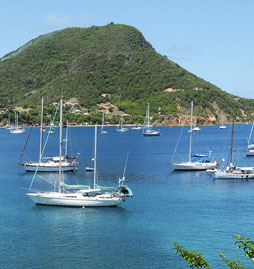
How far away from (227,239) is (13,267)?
1903cm

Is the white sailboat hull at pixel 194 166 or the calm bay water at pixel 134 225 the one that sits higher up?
the white sailboat hull at pixel 194 166

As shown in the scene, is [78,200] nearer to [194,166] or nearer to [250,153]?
[194,166]

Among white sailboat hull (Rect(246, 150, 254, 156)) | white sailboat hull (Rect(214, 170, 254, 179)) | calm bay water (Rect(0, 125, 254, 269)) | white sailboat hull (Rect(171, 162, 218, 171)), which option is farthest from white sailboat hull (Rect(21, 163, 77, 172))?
white sailboat hull (Rect(246, 150, 254, 156))

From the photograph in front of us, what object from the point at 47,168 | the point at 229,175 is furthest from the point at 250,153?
the point at 47,168

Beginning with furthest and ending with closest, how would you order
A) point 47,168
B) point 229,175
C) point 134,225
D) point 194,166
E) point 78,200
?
point 194,166 < point 47,168 < point 229,175 < point 78,200 < point 134,225

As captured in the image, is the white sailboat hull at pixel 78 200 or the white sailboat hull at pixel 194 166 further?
the white sailboat hull at pixel 194 166

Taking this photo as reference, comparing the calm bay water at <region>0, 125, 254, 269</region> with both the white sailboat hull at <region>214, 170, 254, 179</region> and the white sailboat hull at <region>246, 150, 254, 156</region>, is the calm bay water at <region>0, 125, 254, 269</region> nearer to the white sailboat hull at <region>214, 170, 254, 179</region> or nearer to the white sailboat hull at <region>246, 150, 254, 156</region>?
the white sailboat hull at <region>214, 170, 254, 179</region>

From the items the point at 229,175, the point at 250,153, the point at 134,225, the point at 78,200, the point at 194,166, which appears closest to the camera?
the point at 134,225

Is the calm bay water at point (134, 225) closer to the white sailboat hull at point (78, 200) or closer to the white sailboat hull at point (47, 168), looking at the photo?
the white sailboat hull at point (78, 200)

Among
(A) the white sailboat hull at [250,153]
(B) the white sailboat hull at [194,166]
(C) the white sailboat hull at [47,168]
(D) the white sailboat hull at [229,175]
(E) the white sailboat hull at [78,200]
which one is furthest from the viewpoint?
(A) the white sailboat hull at [250,153]

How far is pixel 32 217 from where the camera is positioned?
5088cm

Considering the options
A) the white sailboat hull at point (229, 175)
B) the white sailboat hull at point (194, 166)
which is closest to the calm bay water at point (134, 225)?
the white sailboat hull at point (229, 175)

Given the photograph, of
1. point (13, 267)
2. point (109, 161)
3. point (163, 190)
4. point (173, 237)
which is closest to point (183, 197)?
point (163, 190)

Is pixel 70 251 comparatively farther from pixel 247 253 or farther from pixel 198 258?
pixel 247 253
